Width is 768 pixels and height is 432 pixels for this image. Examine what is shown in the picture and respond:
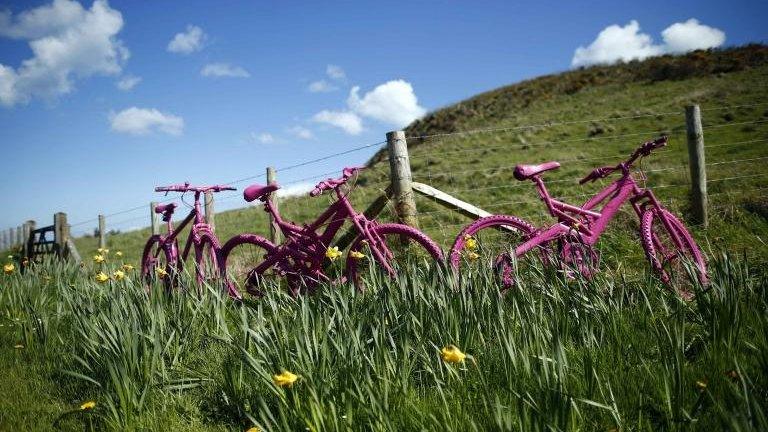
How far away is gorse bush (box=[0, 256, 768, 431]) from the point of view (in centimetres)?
157

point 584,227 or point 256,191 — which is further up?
point 256,191

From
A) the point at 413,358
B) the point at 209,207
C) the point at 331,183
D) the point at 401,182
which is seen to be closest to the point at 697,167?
the point at 401,182

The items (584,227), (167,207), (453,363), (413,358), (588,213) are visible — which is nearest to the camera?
(413,358)

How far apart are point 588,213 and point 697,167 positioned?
9.59 feet

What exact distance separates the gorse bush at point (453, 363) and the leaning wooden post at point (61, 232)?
9435mm

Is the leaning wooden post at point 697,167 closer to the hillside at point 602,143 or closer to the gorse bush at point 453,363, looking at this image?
the hillside at point 602,143

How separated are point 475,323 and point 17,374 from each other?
286 cm

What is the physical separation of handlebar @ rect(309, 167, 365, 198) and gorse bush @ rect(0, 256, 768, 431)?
1044 millimetres

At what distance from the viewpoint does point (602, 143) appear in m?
15.1

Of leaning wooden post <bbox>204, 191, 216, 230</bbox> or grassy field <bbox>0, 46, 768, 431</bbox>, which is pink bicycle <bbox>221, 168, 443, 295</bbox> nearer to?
grassy field <bbox>0, 46, 768, 431</bbox>

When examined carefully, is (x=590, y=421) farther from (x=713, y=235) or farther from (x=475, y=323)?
(x=713, y=235)

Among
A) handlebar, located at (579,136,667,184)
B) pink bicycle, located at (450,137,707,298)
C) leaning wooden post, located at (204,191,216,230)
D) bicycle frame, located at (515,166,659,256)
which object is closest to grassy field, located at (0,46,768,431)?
pink bicycle, located at (450,137,707,298)

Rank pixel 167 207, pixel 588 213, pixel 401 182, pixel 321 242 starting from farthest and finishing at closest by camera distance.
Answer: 1. pixel 167 207
2. pixel 401 182
3. pixel 321 242
4. pixel 588 213

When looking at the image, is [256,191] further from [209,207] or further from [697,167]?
[697,167]
